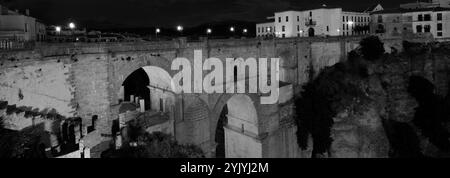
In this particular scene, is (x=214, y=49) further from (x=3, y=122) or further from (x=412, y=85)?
(x=412, y=85)

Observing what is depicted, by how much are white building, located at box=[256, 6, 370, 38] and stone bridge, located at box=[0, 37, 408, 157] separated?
728 inches

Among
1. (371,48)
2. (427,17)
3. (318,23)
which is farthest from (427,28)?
(371,48)

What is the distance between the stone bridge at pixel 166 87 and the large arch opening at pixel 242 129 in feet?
0.23

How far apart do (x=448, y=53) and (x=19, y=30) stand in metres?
37.7

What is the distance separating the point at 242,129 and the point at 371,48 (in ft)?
54.0

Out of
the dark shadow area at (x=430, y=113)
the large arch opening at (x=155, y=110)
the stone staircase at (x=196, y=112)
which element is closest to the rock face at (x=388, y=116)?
the dark shadow area at (x=430, y=113)

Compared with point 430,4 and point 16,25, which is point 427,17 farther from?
point 16,25

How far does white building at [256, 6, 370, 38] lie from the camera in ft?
166

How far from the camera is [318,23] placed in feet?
168

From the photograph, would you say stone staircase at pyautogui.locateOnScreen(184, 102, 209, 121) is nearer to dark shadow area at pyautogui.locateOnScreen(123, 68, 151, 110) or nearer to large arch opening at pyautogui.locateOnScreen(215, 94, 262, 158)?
large arch opening at pyautogui.locateOnScreen(215, 94, 262, 158)

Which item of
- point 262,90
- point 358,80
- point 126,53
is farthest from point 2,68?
point 358,80

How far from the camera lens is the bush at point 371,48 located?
113ft

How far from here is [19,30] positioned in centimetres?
2933

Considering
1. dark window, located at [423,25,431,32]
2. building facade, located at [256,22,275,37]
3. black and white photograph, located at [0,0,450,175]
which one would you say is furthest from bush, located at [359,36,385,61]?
building facade, located at [256,22,275,37]
